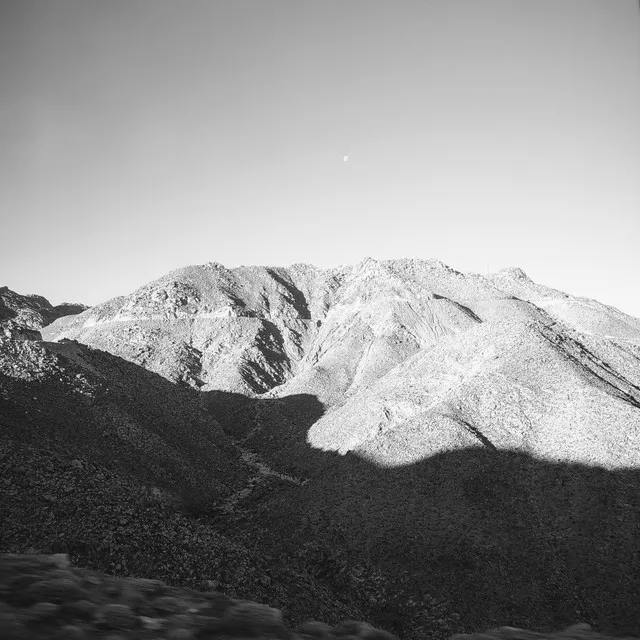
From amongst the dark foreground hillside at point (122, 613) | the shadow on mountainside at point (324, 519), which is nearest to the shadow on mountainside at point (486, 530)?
the shadow on mountainside at point (324, 519)

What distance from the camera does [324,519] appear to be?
26234mm

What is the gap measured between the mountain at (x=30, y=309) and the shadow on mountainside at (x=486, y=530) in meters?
84.7

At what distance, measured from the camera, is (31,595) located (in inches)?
187

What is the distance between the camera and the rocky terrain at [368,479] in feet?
54.1

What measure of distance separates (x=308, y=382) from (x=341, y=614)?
42690 mm

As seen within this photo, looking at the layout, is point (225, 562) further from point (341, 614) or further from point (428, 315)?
point (428, 315)

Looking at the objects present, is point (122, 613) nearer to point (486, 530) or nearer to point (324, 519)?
point (486, 530)

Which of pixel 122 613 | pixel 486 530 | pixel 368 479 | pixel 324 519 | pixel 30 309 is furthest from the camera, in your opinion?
pixel 30 309

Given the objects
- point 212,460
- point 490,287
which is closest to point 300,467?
point 212,460

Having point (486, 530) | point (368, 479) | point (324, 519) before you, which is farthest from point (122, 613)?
point (368, 479)

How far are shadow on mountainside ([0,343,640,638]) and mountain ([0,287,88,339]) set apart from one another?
227 ft

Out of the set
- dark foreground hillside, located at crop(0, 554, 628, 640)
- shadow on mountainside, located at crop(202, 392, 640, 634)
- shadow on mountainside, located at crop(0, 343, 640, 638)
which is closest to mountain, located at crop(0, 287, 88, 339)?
shadow on mountainside, located at crop(0, 343, 640, 638)

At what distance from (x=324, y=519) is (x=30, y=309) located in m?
109

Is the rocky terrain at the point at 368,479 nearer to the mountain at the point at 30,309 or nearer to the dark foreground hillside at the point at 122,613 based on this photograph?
the dark foreground hillside at the point at 122,613
